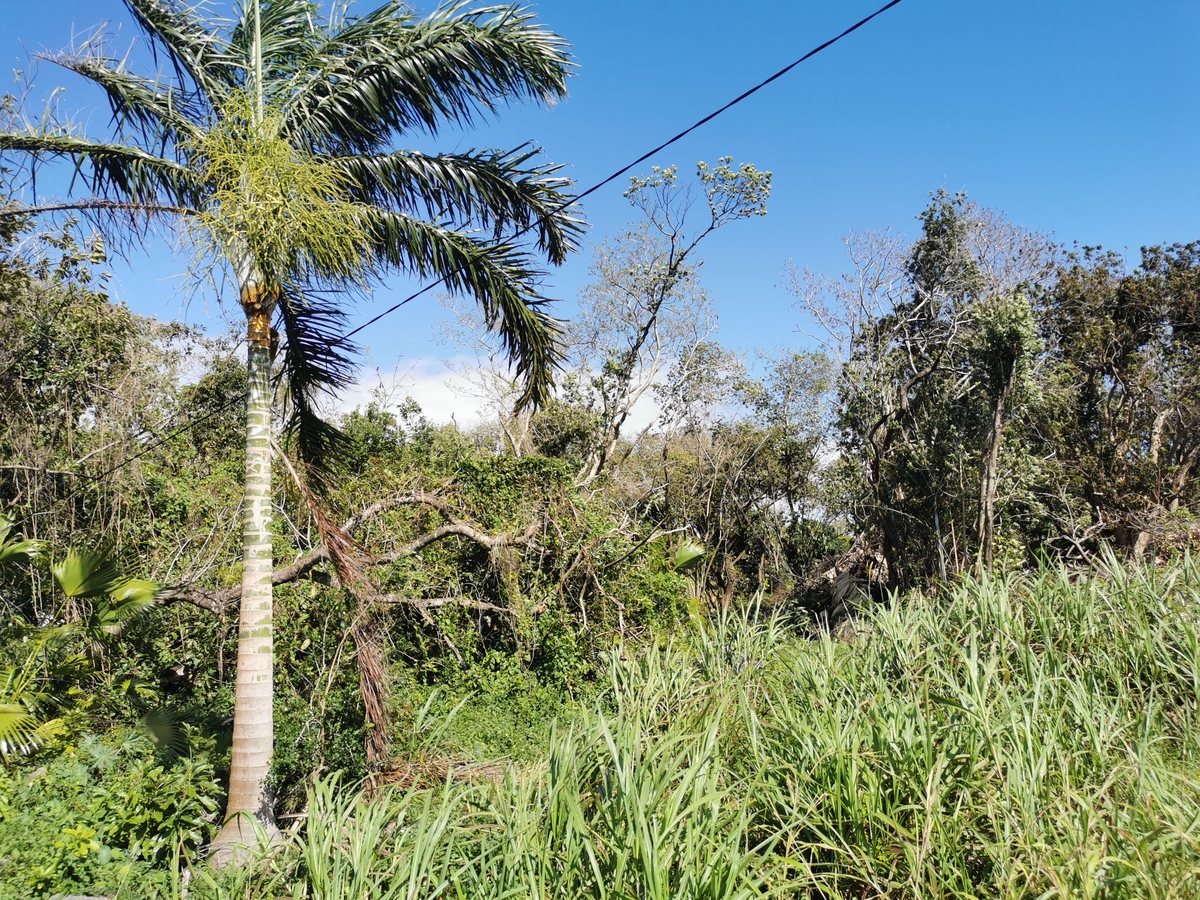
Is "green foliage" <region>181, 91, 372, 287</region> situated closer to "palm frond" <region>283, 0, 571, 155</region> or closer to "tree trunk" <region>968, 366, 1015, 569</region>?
"palm frond" <region>283, 0, 571, 155</region>

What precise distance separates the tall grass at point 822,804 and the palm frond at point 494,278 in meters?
2.72

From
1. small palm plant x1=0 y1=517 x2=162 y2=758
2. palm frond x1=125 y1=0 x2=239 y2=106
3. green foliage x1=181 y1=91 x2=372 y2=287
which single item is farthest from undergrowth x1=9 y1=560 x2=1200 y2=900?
palm frond x1=125 y1=0 x2=239 y2=106

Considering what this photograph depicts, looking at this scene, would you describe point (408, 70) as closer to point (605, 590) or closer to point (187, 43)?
point (187, 43)

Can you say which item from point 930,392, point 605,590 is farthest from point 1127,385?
point 605,590

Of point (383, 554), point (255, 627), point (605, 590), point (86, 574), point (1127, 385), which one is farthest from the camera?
point (1127, 385)

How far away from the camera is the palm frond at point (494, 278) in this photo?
5844 millimetres

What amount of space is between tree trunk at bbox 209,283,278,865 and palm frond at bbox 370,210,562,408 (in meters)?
Result: 1.15

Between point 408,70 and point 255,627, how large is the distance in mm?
4012

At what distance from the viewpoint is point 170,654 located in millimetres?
7996

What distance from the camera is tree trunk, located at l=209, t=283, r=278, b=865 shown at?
4.91m

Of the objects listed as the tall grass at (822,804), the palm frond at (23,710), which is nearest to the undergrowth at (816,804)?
the tall grass at (822,804)

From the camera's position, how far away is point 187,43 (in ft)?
18.2

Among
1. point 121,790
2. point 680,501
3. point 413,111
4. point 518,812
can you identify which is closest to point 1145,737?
point 518,812

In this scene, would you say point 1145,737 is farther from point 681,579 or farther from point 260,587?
point 681,579
